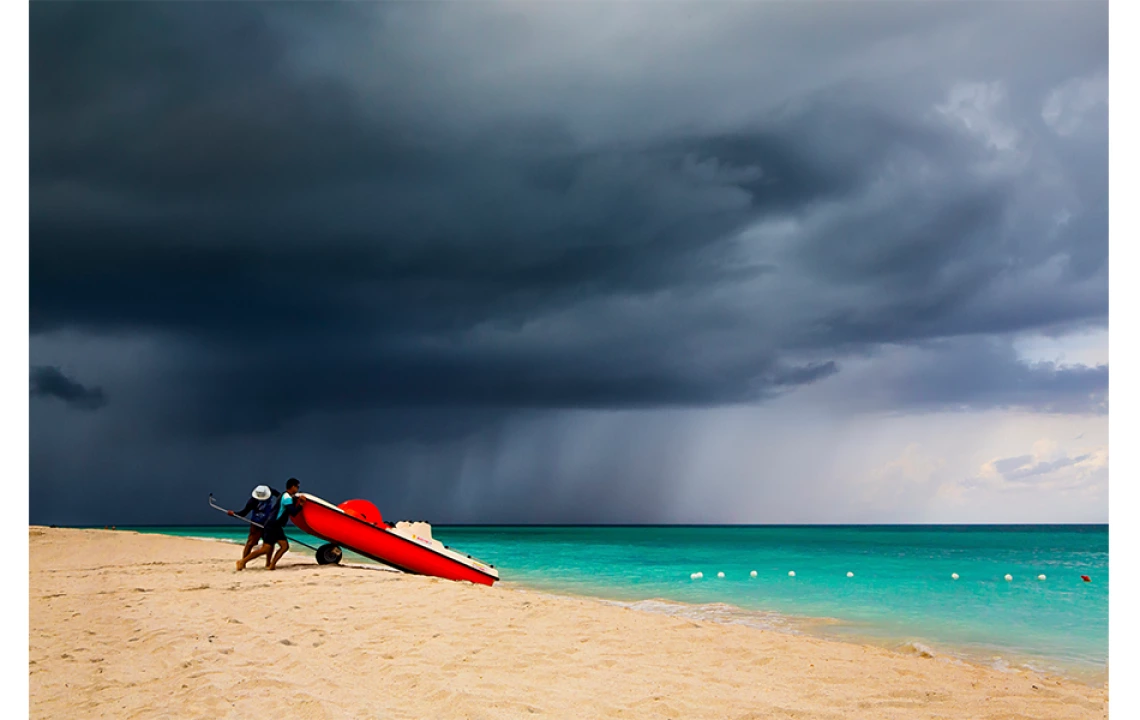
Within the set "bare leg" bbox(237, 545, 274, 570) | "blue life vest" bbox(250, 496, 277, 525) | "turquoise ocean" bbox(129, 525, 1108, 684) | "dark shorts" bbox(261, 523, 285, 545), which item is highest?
"blue life vest" bbox(250, 496, 277, 525)

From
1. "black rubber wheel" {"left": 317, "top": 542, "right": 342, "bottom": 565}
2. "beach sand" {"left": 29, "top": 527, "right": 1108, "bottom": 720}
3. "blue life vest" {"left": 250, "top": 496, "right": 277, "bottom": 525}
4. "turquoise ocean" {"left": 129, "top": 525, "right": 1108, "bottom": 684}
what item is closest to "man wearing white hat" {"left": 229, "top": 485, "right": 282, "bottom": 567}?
"blue life vest" {"left": 250, "top": 496, "right": 277, "bottom": 525}

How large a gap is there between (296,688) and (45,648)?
12.5 ft

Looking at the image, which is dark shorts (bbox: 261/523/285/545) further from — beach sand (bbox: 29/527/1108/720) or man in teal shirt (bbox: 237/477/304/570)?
beach sand (bbox: 29/527/1108/720)

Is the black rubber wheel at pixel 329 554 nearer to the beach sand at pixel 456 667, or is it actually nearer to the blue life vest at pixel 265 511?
the blue life vest at pixel 265 511

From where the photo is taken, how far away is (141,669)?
6715 millimetres

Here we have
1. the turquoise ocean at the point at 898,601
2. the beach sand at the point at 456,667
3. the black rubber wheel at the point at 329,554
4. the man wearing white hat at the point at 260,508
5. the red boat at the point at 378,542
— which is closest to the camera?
the beach sand at the point at 456,667

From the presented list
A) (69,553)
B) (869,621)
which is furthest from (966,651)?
(69,553)

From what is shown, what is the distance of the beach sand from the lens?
18.8 feet

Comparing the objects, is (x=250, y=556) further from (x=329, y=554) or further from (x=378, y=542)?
(x=378, y=542)

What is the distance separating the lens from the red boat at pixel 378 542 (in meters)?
15.2

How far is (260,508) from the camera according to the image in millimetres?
14609

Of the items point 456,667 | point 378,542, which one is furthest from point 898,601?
point 456,667

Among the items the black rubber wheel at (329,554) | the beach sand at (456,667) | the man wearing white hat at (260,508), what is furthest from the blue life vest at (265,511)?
the beach sand at (456,667)
